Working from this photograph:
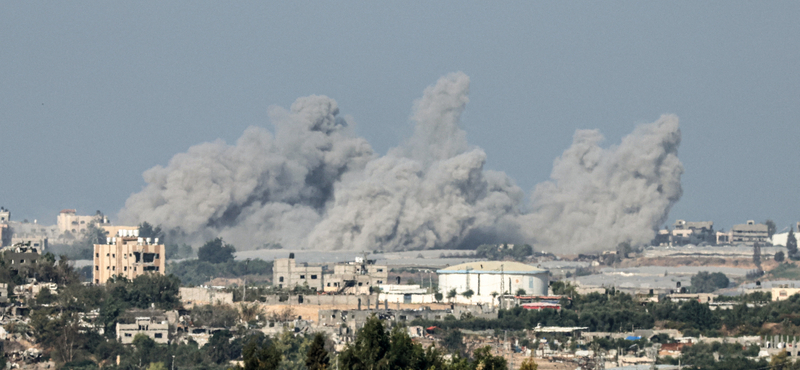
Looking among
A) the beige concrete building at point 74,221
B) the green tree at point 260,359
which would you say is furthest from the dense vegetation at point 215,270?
the green tree at point 260,359


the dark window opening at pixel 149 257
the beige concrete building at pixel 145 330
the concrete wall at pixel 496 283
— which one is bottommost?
the beige concrete building at pixel 145 330

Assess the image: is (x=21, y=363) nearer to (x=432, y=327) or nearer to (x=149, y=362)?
(x=149, y=362)

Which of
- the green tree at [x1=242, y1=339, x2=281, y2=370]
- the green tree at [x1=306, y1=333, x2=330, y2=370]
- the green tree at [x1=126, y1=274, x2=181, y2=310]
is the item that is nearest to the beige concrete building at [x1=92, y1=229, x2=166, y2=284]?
the green tree at [x1=126, y1=274, x2=181, y2=310]

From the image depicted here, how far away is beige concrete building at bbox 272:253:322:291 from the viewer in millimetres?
76125

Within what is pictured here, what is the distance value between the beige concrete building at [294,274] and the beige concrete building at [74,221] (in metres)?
43.7

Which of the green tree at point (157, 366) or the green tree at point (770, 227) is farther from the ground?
the green tree at point (770, 227)

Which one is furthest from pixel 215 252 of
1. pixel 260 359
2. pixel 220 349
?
pixel 260 359

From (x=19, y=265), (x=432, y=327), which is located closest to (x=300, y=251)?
(x=19, y=265)

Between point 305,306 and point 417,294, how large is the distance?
24.6 ft

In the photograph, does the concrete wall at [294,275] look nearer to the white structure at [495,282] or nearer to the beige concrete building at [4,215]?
the white structure at [495,282]

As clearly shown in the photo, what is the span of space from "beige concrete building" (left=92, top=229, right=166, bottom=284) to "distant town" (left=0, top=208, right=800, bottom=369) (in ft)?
0.28

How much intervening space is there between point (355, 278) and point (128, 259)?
1074 centimetres

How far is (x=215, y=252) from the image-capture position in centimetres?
9625

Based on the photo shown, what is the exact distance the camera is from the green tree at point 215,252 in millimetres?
95438
